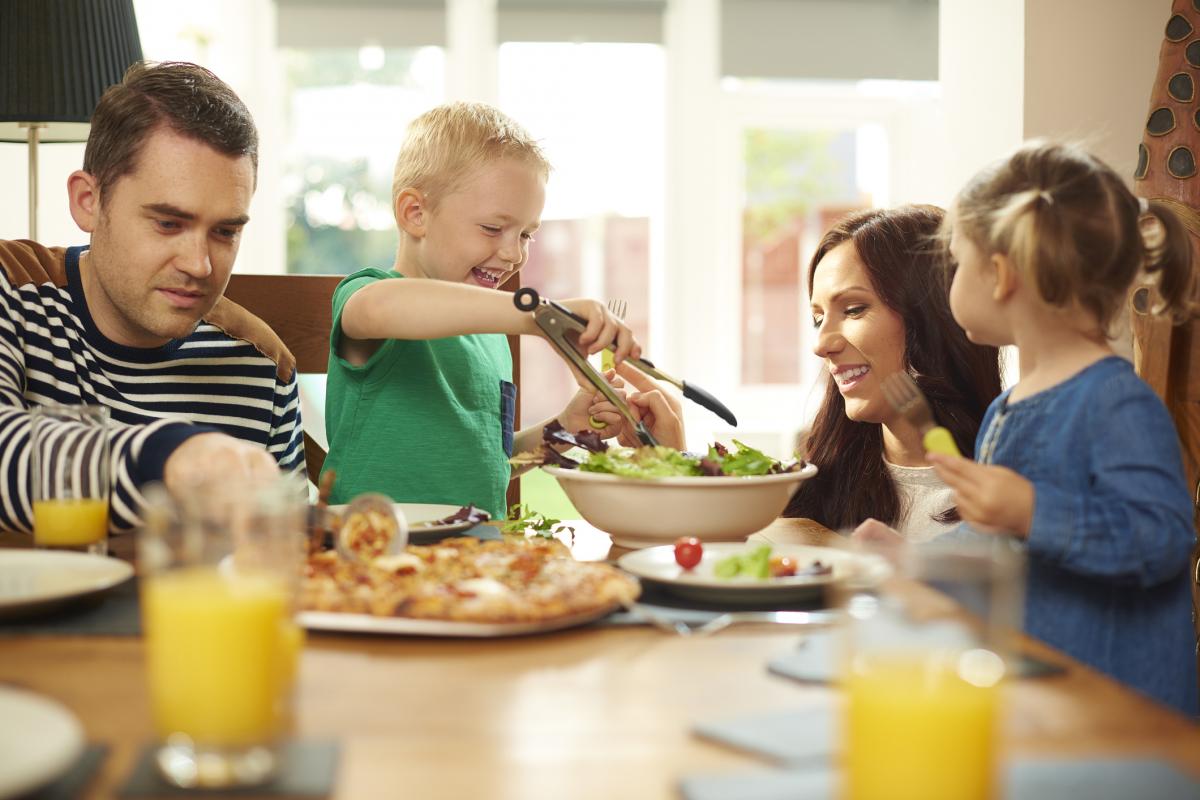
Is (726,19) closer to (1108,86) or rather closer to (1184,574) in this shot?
(1108,86)

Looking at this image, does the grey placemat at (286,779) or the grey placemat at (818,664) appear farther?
the grey placemat at (818,664)

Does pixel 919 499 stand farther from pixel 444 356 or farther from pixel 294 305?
pixel 294 305

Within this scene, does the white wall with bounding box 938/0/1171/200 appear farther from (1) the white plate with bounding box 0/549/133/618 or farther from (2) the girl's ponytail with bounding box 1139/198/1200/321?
(1) the white plate with bounding box 0/549/133/618

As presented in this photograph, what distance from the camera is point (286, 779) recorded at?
1.99 ft

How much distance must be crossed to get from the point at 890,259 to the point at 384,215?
10.6 feet

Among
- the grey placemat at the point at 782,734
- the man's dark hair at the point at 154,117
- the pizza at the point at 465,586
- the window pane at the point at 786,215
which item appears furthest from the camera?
the window pane at the point at 786,215

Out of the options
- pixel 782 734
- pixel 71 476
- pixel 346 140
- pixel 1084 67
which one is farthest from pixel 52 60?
pixel 1084 67

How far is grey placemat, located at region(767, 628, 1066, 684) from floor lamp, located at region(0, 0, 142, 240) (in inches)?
74.3

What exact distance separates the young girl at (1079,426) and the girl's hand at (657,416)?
1.49 feet

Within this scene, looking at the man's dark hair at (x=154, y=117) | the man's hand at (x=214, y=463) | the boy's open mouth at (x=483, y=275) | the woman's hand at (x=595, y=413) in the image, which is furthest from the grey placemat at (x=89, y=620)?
the boy's open mouth at (x=483, y=275)

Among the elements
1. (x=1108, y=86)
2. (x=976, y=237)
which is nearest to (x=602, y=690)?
(x=976, y=237)

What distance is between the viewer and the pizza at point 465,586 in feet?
2.97

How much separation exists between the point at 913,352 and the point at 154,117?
128 centimetres

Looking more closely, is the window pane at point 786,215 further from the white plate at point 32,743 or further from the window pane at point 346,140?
the white plate at point 32,743
